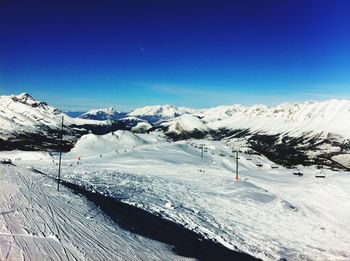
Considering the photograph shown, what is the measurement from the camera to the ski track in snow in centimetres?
1712

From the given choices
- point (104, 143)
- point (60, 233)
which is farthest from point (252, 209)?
point (104, 143)

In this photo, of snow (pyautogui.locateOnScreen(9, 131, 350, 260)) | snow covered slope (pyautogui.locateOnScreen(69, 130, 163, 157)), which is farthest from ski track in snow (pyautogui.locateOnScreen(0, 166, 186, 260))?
snow covered slope (pyautogui.locateOnScreen(69, 130, 163, 157))

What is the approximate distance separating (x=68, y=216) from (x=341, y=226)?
32.5 metres

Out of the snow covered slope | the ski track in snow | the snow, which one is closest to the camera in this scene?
the ski track in snow

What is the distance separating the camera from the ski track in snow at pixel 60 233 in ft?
56.2

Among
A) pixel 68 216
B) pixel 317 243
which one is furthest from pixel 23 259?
pixel 317 243

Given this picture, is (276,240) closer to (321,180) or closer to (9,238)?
(9,238)

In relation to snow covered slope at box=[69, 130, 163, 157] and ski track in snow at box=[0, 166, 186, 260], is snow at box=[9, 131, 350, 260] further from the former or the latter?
snow covered slope at box=[69, 130, 163, 157]

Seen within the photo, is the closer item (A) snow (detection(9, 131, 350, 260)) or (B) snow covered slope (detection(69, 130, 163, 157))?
→ (A) snow (detection(9, 131, 350, 260))

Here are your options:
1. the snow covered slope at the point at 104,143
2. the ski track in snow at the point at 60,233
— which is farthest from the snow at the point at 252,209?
the snow covered slope at the point at 104,143

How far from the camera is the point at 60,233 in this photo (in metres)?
19.8

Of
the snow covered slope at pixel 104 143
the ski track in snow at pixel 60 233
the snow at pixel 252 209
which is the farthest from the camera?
the snow covered slope at pixel 104 143

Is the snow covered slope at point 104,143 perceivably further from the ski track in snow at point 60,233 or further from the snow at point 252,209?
the ski track in snow at point 60,233

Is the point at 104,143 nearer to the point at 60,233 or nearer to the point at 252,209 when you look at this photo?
the point at 252,209
